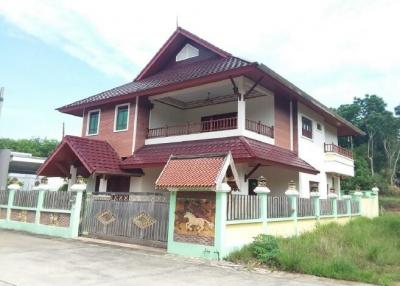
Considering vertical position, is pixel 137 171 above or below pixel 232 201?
above

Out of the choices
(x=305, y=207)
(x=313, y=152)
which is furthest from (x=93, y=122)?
(x=313, y=152)

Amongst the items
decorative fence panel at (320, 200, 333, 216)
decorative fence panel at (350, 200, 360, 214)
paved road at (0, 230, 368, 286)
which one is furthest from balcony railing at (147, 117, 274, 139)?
paved road at (0, 230, 368, 286)

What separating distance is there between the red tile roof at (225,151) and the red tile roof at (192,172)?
7.90ft

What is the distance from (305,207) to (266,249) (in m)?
4.69

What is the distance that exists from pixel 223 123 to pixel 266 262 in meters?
8.61

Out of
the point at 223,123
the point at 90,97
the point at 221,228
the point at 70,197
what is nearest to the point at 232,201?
the point at 221,228

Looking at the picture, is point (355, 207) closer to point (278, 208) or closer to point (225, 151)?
point (278, 208)

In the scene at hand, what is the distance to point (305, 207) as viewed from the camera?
13141 mm

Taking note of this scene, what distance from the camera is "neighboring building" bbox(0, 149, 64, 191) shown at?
605 inches

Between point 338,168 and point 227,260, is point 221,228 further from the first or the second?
point 338,168

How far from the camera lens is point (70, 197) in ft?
41.3

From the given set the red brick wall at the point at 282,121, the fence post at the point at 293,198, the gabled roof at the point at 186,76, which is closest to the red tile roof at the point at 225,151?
the red brick wall at the point at 282,121

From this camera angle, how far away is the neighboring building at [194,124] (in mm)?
13711

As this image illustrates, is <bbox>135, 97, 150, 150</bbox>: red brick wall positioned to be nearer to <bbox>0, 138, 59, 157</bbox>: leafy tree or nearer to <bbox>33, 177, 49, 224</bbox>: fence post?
<bbox>33, 177, 49, 224</bbox>: fence post
